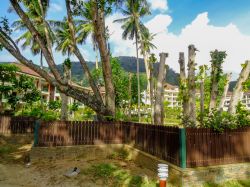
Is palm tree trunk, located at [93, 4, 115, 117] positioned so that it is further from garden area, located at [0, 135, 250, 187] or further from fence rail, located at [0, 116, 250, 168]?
garden area, located at [0, 135, 250, 187]

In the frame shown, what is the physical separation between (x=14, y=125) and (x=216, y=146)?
43.9 feet

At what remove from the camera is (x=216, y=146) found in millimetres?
8586

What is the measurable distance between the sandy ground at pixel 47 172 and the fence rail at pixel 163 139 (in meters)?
0.96

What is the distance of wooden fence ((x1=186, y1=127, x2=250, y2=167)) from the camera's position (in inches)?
322

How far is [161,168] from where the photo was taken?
13.9 ft

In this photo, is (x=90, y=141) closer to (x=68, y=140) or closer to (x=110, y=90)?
(x=68, y=140)

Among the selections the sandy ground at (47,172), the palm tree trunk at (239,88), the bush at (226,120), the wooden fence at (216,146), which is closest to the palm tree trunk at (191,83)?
the bush at (226,120)

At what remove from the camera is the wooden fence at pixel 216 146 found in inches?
322

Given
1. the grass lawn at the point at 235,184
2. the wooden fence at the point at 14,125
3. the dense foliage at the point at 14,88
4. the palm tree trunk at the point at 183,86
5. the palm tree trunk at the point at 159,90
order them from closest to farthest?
the grass lawn at the point at 235,184 < the palm tree trunk at the point at 183,86 < the palm tree trunk at the point at 159,90 < the wooden fence at the point at 14,125 < the dense foliage at the point at 14,88

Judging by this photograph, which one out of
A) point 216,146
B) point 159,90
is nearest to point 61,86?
point 159,90

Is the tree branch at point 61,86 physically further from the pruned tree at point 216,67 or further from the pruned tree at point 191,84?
the pruned tree at point 216,67

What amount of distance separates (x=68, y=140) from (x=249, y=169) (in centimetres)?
796

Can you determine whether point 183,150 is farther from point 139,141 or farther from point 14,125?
point 14,125

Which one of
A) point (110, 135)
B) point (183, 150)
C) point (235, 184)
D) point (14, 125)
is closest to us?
point (183, 150)
